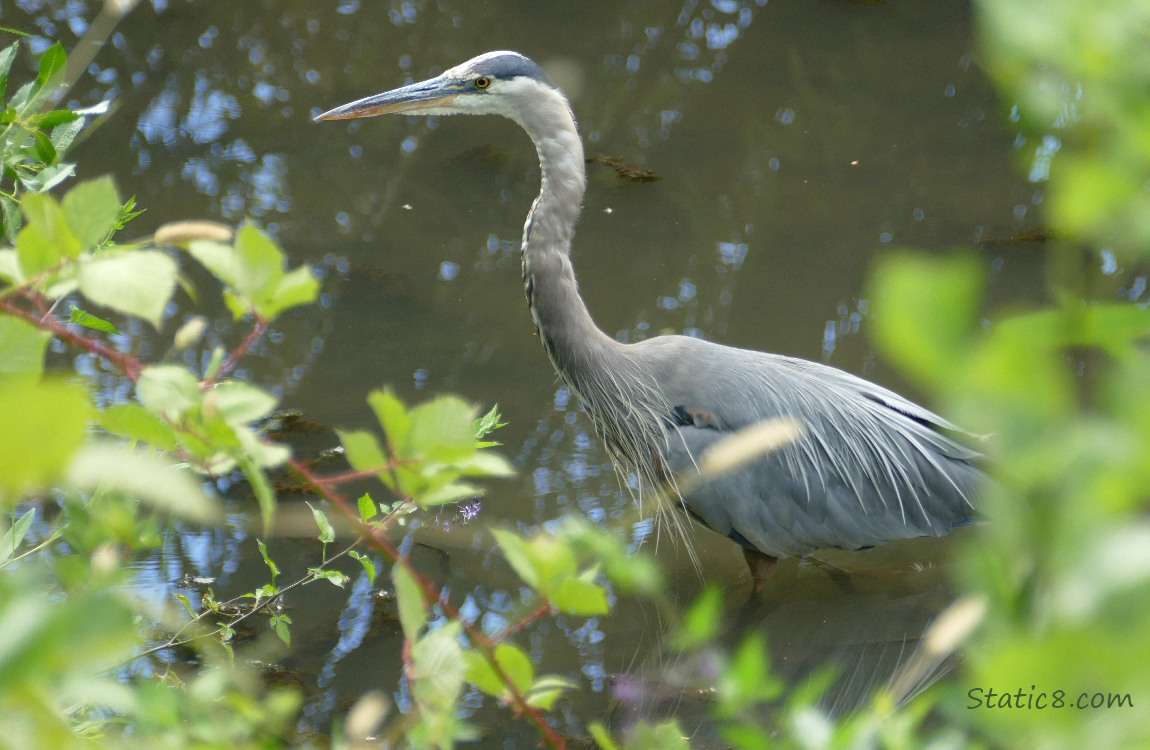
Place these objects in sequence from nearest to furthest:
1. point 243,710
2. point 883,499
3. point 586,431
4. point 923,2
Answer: point 243,710
point 883,499
point 586,431
point 923,2

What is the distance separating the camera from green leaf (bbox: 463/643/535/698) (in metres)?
0.92

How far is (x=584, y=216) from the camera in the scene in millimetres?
5504

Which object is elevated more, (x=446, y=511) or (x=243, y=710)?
(x=243, y=710)

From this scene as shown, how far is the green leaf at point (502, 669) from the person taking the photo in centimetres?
92

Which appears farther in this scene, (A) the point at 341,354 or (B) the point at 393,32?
(B) the point at 393,32

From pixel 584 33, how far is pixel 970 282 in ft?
22.6

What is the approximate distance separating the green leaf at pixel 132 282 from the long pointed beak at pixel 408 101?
2915 millimetres

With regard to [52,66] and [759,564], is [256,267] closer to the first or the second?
[52,66]

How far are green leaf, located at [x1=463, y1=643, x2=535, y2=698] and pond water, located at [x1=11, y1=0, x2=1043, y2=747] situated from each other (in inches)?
91.2

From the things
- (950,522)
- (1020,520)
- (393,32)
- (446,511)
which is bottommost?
(446,511)

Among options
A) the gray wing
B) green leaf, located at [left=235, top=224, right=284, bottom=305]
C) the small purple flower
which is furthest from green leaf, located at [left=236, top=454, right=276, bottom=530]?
the gray wing

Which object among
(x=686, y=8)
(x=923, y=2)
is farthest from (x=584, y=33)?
(x=923, y=2)

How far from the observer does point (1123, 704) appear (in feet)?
1.55

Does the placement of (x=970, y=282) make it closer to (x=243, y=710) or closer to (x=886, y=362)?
(x=243, y=710)
